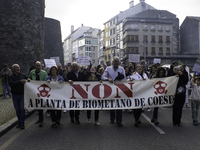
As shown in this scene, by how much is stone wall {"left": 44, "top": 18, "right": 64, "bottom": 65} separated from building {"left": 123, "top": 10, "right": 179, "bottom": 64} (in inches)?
959

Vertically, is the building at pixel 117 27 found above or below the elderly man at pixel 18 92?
above

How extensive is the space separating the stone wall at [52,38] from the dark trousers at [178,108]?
36.3 m

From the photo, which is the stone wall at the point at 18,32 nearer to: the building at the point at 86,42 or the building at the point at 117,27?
the building at the point at 117,27

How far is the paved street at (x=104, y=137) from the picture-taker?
537 centimetres

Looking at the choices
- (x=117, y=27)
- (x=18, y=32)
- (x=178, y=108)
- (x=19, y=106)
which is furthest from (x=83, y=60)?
(x=117, y=27)

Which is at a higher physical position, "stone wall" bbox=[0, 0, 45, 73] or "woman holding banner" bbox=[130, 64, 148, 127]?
"stone wall" bbox=[0, 0, 45, 73]

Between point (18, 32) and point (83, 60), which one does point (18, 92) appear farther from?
point (18, 32)

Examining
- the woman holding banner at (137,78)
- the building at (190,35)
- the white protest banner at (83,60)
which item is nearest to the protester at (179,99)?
the woman holding banner at (137,78)

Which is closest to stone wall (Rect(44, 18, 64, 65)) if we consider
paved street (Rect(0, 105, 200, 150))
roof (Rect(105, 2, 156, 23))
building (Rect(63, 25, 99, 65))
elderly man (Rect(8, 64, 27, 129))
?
elderly man (Rect(8, 64, 27, 129))

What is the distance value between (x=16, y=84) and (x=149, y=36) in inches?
2446

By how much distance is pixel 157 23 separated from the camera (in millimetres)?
66500

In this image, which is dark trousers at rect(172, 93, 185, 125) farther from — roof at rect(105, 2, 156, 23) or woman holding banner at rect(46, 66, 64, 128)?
roof at rect(105, 2, 156, 23)

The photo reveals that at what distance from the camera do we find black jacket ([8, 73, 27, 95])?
7039mm

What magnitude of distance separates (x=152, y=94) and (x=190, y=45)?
65807 mm
